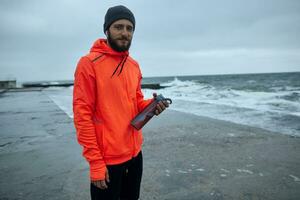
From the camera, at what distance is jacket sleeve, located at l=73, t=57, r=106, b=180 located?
196cm

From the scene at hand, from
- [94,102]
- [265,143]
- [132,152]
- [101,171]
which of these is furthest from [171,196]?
[265,143]

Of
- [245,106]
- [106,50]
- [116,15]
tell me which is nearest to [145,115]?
[106,50]

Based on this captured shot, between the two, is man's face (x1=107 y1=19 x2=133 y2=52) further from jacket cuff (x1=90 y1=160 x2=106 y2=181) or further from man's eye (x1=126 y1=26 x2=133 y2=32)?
jacket cuff (x1=90 y1=160 x2=106 y2=181)

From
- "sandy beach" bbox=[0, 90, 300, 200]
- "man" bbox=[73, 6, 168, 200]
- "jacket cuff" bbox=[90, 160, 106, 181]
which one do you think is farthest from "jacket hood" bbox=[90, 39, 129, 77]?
"sandy beach" bbox=[0, 90, 300, 200]

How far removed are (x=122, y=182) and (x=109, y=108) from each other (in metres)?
0.70

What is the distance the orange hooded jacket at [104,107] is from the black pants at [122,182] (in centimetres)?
7

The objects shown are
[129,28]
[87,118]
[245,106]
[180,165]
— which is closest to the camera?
[87,118]

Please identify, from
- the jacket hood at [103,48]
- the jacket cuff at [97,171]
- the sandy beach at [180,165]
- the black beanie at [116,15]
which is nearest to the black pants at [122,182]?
the jacket cuff at [97,171]

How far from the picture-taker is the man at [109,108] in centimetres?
198

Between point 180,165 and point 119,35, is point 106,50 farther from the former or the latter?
point 180,165

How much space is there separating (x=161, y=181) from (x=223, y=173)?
0.99 m

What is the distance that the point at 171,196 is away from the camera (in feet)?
10.9

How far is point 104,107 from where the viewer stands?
81.3 inches

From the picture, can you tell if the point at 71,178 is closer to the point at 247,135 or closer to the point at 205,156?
the point at 205,156
